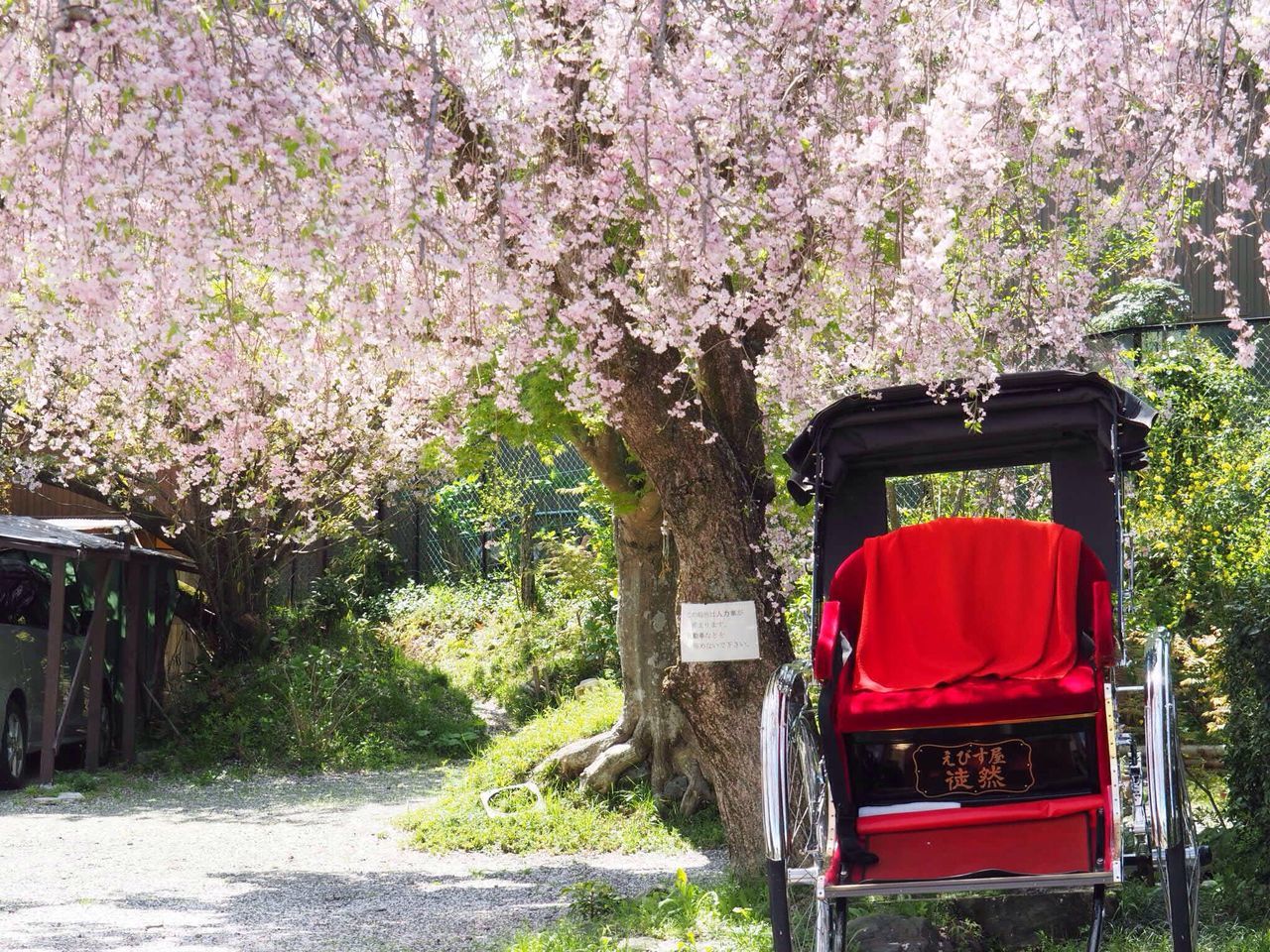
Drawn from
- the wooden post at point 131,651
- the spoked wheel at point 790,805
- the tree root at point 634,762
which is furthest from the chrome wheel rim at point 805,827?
the wooden post at point 131,651

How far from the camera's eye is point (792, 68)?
16.2ft

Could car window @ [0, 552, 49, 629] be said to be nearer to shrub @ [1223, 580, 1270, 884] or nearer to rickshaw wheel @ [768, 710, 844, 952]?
rickshaw wheel @ [768, 710, 844, 952]

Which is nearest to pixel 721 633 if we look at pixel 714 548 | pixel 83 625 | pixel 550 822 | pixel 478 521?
pixel 714 548

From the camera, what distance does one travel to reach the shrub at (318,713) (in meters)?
13.2

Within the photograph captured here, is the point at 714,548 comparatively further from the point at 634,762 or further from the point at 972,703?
the point at 634,762

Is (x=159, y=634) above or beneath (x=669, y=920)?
above

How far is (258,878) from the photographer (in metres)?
8.12

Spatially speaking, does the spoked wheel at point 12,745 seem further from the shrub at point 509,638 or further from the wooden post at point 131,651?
the shrub at point 509,638

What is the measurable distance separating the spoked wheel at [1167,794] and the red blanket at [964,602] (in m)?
0.59

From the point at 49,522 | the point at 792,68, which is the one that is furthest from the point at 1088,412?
the point at 49,522

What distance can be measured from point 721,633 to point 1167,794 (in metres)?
2.75

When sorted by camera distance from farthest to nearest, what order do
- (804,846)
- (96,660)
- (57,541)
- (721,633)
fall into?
(96,660)
(57,541)
(721,633)
(804,846)

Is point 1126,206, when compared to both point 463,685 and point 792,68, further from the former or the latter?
point 463,685

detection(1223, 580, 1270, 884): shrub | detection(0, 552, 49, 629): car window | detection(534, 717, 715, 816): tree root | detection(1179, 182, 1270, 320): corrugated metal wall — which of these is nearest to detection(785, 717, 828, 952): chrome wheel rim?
detection(1223, 580, 1270, 884): shrub
